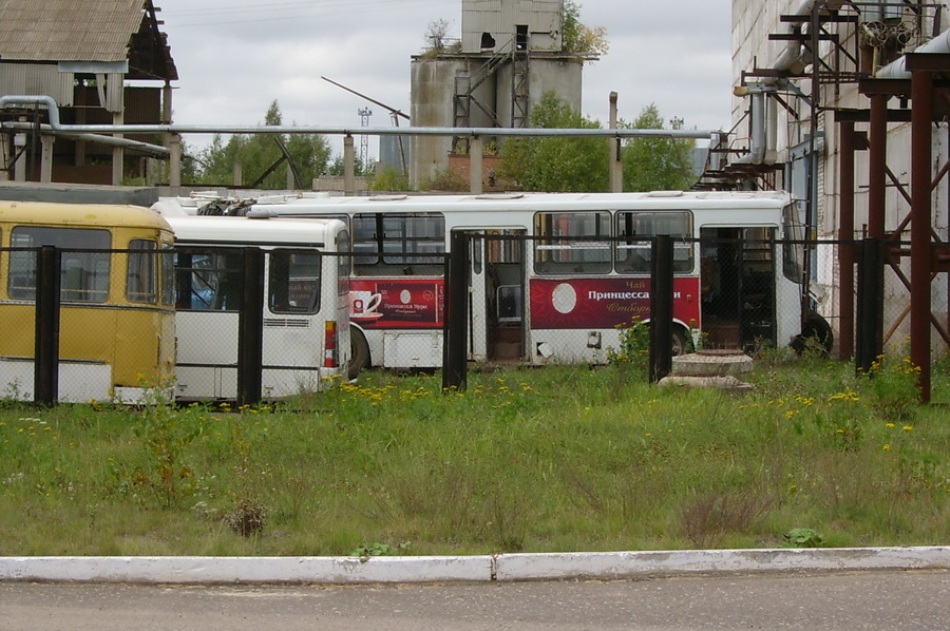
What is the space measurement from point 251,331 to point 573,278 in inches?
287

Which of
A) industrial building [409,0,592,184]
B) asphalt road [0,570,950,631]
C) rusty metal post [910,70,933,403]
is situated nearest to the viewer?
asphalt road [0,570,950,631]

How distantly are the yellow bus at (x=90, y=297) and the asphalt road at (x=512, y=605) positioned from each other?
24.4 feet

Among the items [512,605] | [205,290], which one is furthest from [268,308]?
[512,605]

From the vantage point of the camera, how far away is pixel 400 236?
22172 millimetres

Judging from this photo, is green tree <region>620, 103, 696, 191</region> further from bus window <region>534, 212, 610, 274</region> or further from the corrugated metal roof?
bus window <region>534, 212, 610, 274</region>

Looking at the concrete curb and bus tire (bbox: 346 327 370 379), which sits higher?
bus tire (bbox: 346 327 370 379)

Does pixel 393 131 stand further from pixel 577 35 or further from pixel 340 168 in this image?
pixel 340 168

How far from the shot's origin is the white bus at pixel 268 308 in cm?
1703

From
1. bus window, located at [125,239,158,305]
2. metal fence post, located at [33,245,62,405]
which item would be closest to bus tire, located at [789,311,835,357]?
bus window, located at [125,239,158,305]

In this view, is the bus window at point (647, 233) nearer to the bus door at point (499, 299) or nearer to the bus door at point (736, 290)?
the bus door at point (736, 290)

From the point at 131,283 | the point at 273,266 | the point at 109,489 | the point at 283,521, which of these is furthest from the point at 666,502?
the point at 273,266

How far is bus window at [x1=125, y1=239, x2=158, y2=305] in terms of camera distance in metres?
15.4

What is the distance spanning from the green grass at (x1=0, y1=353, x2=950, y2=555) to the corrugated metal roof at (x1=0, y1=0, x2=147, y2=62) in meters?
35.0

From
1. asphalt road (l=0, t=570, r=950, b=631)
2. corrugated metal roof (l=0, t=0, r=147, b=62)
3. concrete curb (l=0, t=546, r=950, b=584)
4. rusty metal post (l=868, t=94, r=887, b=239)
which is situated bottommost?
asphalt road (l=0, t=570, r=950, b=631)
